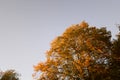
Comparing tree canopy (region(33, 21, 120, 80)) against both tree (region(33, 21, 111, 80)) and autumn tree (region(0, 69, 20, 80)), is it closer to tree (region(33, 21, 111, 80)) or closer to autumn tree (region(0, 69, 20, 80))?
tree (region(33, 21, 111, 80))

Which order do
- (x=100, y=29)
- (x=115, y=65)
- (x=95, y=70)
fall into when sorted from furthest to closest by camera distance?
(x=100, y=29) < (x=115, y=65) < (x=95, y=70)

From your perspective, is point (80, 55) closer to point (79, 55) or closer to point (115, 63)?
point (79, 55)

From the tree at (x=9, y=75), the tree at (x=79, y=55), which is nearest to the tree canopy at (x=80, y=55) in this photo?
the tree at (x=79, y=55)

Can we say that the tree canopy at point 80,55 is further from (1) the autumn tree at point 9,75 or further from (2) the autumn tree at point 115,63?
(1) the autumn tree at point 9,75

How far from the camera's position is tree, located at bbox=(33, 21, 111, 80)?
89.9 feet

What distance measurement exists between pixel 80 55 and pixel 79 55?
0.58ft

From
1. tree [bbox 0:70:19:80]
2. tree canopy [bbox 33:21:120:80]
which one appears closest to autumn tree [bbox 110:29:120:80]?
tree canopy [bbox 33:21:120:80]

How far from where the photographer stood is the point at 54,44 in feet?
101

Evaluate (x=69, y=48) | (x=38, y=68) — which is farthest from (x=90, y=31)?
(x=38, y=68)

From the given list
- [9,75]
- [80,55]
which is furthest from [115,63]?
[9,75]

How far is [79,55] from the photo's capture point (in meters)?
28.4

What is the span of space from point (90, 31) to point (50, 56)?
6062 millimetres

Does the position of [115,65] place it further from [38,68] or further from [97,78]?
[38,68]

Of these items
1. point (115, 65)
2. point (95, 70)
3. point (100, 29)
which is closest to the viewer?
point (95, 70)
